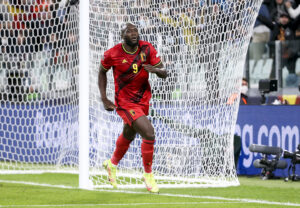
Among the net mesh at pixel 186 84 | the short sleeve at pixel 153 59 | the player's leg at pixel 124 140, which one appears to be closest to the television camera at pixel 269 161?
the net mesh at pixel 186 84

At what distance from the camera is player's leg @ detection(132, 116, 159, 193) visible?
25.8ft

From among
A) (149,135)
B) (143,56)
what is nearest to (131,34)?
(143,56)

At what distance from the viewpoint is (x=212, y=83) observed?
9148mm

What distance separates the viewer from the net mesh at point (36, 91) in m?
11.2

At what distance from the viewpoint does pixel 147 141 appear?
7898 mm

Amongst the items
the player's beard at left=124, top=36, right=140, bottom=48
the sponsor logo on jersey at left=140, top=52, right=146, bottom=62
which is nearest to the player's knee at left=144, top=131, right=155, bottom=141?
the sponsor logo on jersey at left=140, top=52, right=146, bottom=62

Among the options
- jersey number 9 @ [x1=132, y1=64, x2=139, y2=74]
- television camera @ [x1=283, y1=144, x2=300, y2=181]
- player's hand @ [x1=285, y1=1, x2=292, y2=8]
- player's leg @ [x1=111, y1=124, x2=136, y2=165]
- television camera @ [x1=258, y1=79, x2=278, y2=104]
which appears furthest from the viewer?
player's hand @ [x1=285, y1=1, x2=292, y2=8]

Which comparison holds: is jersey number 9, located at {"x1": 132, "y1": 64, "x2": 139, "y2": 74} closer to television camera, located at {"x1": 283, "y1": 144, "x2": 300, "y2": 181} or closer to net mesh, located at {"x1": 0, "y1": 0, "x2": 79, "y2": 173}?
television camera, located at {"x1": 283, "y1": 144, "x2": 300, "y2": 181}

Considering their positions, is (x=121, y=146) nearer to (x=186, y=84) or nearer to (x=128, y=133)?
(x=128, y=133)

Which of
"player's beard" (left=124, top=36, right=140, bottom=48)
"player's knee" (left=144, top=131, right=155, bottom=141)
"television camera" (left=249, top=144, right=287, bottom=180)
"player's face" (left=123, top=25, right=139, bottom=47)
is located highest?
"player's face" (left=123, top=25, right=139, bottom=47)

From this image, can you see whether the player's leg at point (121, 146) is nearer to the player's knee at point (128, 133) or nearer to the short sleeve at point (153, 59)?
the player's knee at point (128, 133)

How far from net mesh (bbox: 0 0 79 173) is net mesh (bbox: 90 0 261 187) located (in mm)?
1764

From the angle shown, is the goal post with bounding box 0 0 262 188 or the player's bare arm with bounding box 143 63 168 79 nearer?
the player's bare arm with bounding box 143 63 168 79

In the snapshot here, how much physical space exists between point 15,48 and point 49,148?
1.78 metres
